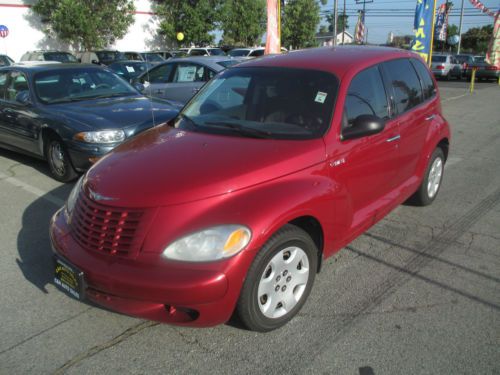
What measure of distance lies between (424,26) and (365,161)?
12.0m

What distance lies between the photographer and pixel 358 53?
4.03 meters

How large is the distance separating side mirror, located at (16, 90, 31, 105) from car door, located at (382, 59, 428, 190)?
502 cm

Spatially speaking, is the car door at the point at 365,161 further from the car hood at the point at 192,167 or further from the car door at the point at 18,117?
the car door at the point at 18,117

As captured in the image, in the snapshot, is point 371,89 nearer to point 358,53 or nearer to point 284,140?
point 358,53

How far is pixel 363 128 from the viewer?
10.9ft

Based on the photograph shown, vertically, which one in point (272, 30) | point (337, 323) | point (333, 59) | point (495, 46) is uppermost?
point (272, 30)

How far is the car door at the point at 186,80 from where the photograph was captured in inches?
374

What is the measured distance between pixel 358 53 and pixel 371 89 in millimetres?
427

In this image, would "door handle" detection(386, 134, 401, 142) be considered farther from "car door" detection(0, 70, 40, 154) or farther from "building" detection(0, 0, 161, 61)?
"building" detection(0, 0, 161, 61)

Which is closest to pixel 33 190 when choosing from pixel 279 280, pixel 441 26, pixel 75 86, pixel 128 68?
pixel 75 86

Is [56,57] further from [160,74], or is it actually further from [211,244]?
[211,244]

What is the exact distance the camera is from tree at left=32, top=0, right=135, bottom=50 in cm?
A: 2883

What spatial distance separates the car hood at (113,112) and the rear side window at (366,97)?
2.86 metres

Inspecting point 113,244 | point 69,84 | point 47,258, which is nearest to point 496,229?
point 113,244
